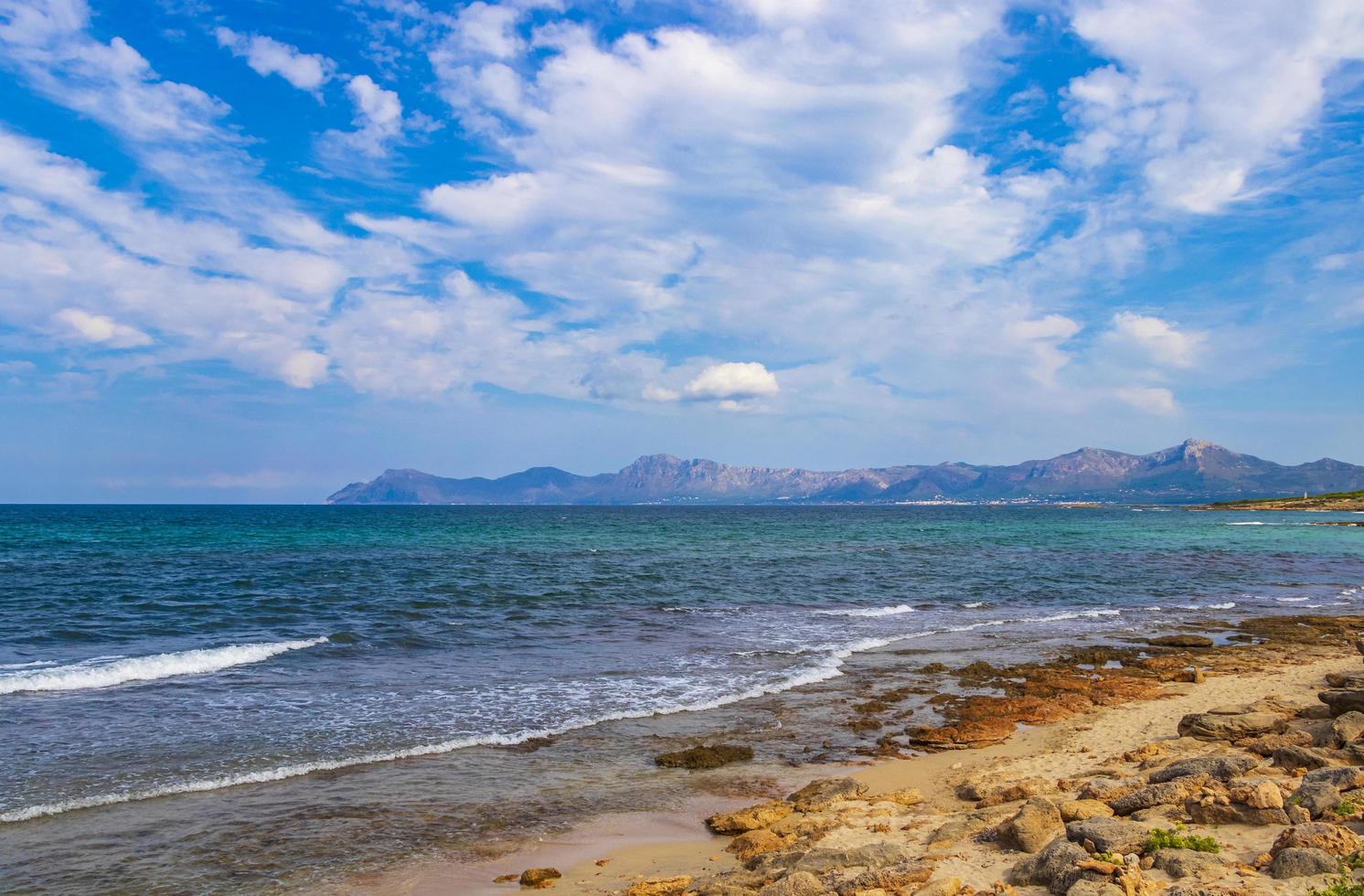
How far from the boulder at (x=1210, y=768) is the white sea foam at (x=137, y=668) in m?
20.8

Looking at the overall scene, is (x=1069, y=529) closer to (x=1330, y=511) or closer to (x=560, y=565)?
(x=560, y=565)

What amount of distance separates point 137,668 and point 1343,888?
23589mm

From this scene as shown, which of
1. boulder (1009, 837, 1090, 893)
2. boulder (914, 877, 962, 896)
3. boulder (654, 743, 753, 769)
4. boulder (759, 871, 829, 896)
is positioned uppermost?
boulder (1009, 837, 1090, 893)

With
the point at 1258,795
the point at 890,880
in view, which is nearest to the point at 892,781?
the point at 890,880

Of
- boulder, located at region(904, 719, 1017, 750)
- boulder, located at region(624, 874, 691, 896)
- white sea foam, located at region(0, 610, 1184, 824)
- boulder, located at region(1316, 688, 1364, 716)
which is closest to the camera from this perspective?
boulder, located at region(624, 874, 691, 896)

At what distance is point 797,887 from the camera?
26.3 ft

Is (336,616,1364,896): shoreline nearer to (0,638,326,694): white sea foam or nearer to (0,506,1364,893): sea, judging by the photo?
(0,506,1364,893): sea

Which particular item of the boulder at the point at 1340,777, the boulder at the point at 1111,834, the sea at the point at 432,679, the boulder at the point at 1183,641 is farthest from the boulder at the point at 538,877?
the boulder at the point at 1183,641

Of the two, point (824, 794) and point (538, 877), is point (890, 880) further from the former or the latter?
point (538, 877)

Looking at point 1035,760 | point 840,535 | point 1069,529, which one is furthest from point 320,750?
point 1069,529

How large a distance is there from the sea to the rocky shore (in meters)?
1.88

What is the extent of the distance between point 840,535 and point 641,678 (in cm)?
6898

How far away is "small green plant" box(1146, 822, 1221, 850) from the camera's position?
25.5 feet

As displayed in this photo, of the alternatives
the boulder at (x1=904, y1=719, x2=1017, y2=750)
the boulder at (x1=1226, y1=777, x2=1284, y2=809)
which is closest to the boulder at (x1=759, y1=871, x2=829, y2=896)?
the boulder at (x1=1226, y1=777, x2=1284, y2=809)
